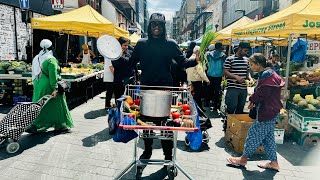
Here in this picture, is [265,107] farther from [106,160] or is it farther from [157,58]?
[106,160]

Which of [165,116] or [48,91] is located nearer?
[165,116]

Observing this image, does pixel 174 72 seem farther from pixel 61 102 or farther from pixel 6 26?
pixel 6 26

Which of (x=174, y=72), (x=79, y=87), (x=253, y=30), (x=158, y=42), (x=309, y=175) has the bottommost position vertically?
(x=309, y=175)

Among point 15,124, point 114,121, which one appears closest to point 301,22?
point 114,121

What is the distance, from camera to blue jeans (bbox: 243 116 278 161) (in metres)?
4.39

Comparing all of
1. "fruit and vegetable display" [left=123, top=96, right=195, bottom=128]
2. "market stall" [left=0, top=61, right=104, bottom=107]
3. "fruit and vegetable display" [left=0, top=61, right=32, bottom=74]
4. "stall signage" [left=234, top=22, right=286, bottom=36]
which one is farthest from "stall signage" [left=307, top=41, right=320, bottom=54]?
"fruit and vegetable display" [left=0, top=61, right=32, bottom=74]

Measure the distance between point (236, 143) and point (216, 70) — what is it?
136 inches

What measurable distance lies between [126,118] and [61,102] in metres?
3.72

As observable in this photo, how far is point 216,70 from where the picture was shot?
27.5ft

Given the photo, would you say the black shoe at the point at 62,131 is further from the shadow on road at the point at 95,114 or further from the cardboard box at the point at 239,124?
the cardboard box at the point at 239,124

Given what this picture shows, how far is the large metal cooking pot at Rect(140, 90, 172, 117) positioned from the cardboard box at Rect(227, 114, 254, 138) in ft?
9.10

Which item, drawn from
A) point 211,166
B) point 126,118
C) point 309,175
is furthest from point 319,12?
point 126,118

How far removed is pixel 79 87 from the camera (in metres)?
10.4

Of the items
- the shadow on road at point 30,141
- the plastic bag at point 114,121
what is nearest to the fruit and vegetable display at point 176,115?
the plastic bag at point 114,121
